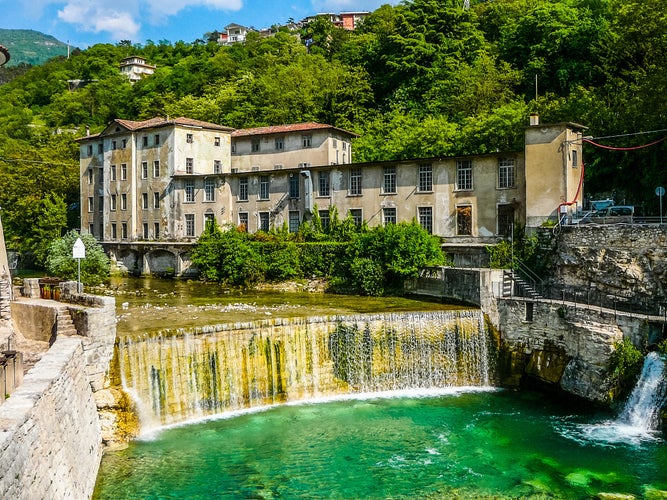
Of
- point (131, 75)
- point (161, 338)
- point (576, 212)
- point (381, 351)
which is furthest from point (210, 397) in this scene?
point (131, 75)

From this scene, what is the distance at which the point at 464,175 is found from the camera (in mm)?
32688

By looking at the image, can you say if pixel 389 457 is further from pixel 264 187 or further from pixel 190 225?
pixel 190 225

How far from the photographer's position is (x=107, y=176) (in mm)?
48188

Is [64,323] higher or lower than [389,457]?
higher

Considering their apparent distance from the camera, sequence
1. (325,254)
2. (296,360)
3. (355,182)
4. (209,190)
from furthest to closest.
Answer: (209,190)
(355,182)
(325,254)
(296,360)

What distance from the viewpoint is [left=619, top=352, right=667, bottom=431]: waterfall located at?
57.6 ft

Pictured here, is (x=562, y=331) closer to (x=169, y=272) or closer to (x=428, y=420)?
(x=428, y=420)

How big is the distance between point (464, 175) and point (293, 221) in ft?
38.1

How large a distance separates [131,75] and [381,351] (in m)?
95.7

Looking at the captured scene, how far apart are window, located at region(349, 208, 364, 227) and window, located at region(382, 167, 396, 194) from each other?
2041 mm

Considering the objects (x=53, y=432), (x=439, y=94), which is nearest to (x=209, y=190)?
(x=439, y=94)

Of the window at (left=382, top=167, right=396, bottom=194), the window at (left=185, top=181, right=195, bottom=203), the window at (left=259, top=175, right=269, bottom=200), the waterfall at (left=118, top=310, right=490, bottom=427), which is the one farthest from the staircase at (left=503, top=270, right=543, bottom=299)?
the window at (left=185, top=181, right=195, bottom=203)

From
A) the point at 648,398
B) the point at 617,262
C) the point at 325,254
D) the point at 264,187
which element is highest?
the point at 264,187

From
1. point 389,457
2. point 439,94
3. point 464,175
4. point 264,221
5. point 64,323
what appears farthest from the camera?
point 439,94
